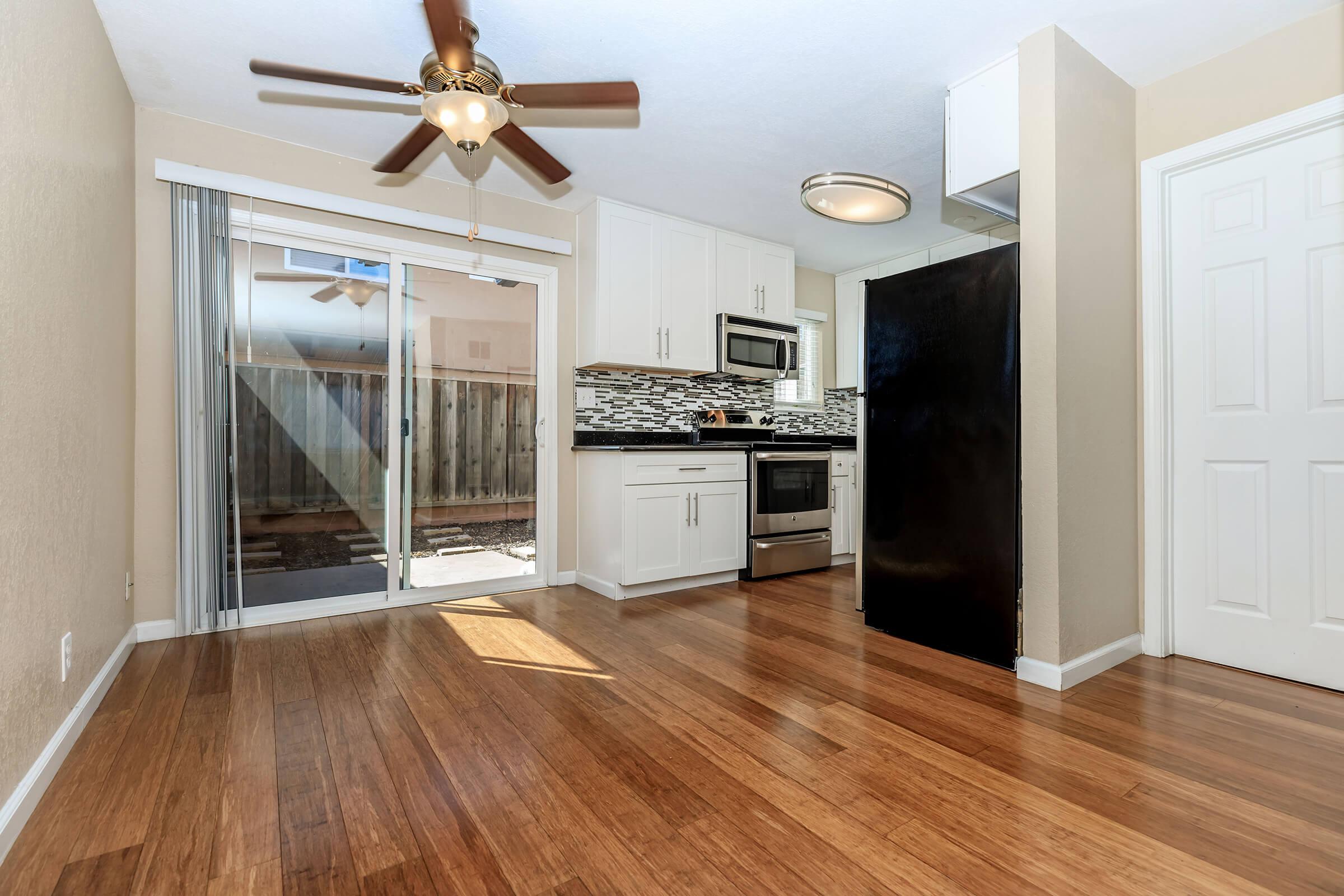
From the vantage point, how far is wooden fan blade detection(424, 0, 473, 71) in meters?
1.79

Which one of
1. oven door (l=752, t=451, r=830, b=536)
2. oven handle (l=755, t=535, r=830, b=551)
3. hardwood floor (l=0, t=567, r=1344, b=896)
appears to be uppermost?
oven door (l=752, t=451, r=830, b=536)

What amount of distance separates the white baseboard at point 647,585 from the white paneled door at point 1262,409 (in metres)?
2.38

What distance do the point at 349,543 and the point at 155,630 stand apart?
2.90 ft

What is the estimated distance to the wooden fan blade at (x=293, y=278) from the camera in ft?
10.5

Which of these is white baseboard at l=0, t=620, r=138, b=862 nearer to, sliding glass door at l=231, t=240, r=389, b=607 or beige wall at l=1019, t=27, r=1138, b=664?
sliding glass door at l=231, t=240, r=389, b=607

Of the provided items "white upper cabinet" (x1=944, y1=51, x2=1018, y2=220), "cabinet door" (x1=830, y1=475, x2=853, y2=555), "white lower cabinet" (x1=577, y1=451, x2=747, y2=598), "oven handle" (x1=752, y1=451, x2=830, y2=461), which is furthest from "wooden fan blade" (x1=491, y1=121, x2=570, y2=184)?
"cabinet door" (x1=830, y1=475, x2=853, y2=555)

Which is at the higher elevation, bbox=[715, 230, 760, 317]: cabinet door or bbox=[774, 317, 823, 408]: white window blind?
bbox=[715, 230, 760, 317]: cabinet door

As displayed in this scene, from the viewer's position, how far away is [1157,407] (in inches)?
108

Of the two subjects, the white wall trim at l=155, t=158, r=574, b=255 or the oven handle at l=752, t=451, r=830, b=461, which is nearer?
the white wall trim at l=155, t=158, r=574, b=255

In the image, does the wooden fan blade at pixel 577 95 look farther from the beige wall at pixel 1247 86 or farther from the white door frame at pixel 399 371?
the beige wall at pixel 1247 86

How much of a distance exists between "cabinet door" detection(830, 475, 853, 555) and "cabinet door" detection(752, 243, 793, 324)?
1.31 metres

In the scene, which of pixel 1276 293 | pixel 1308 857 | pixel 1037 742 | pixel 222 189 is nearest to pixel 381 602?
pixel 222 189

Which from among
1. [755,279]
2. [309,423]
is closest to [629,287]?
[755,279]

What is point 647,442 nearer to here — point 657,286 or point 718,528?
point 718,528
